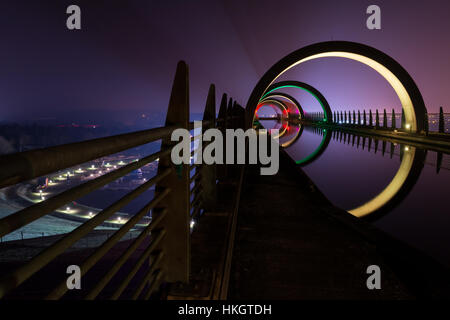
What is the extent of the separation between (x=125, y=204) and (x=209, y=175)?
1.90 m

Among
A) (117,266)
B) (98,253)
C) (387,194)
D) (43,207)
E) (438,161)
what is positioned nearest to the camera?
(43,207)

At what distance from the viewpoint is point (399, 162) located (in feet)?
22.1

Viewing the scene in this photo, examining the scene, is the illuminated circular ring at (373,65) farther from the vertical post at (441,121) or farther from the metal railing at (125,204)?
the metal railing at (125,204)

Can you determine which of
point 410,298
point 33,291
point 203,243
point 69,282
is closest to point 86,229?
point 69,282

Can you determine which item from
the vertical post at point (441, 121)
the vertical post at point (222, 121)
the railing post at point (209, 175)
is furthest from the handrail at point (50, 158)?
the vertical post at point (441, 121)

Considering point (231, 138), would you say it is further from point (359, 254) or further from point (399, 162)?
point (399, 162)

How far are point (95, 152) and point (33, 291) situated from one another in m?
17.3

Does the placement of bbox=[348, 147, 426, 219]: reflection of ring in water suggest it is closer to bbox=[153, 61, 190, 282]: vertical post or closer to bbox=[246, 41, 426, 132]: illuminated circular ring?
bbox=[153, 61, 190, 282]: vertical post

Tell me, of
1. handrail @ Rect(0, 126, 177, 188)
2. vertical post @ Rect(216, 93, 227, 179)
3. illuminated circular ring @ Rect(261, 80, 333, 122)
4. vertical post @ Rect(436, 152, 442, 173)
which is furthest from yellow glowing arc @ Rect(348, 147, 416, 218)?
illuminated circular ring @ Rect(261, 80, 333, 122)

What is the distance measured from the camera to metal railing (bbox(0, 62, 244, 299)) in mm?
514

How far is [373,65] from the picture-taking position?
12.9 m

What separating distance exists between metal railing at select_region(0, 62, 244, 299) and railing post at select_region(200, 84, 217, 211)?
169mm

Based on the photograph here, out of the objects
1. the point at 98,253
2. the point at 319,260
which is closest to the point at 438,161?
the point at 319,260

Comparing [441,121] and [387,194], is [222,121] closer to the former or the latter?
[387,194]
